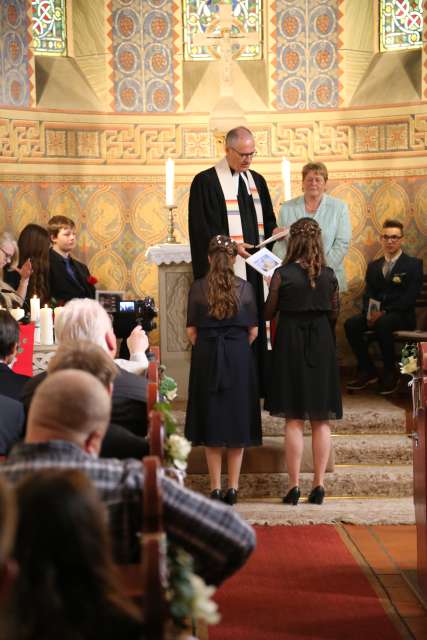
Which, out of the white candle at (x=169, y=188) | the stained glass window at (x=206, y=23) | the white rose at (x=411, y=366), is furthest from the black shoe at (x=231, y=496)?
the stained glass window at (x=206, y=23)

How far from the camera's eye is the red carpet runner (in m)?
4.39

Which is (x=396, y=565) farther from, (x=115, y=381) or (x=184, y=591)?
(x=184, y=591)

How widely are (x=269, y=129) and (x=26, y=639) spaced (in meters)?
9.84

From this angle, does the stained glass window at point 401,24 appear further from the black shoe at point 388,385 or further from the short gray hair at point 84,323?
the short gray hair at point 84,323

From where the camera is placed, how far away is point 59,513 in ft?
6.09

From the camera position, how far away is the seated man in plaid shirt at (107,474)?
2482 millimetres

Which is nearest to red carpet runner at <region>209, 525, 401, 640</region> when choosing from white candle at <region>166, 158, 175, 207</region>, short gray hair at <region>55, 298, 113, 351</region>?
short gray hair at <region>55, 298, 113, 351</region>

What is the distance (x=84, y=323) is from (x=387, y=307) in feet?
18.8

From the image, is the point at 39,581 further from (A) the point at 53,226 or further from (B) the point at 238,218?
(A) the point at 53,226

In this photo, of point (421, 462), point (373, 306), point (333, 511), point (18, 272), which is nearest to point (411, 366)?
point (421, 462)

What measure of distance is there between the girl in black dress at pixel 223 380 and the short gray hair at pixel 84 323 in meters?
2.23

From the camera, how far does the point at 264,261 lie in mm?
6766

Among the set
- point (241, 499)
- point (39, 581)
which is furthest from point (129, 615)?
point (241, 499)

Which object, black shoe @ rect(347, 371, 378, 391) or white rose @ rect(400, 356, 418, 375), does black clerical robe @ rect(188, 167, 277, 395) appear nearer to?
black shoe @ rect(347, 371, 378, 391)
